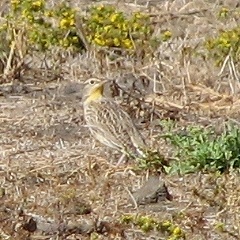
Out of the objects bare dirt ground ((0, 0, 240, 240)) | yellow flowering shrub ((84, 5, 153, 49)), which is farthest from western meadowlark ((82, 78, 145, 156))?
yellow flowering shrub ((84, 5, 153, 49))

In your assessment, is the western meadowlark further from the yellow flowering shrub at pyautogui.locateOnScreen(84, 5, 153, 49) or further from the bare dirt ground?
the yellow flowering shrub at pyautogui.locateOnScreen(84, 5, 153, 49)

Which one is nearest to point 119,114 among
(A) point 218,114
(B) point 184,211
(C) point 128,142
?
(C) point 128,142

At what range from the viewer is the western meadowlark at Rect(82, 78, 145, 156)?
8.92 meters

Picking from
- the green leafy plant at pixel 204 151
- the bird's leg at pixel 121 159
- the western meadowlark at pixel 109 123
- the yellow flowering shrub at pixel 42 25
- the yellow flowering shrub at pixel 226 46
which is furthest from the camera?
the yellow flowering shrub at pixel 42 25

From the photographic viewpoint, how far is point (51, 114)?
10148 mm

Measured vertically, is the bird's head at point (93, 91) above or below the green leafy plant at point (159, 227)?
below

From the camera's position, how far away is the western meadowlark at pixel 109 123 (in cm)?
892

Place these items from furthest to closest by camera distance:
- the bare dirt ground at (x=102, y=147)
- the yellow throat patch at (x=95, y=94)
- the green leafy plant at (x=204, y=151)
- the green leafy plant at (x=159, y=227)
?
Result: the yellow throat patch at (x=95, y=94), the green leafy plant at (x=204, y=151), the bare dirt ground at (x=102, y=147), the green leafy plant at (x=159, y=227)

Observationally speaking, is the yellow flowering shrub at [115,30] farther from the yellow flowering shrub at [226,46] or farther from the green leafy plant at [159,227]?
the green leafy plant at [159,227]

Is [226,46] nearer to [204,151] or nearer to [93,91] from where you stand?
[93,91]

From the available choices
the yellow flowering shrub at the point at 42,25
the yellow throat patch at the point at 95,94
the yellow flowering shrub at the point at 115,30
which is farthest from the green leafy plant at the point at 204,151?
the yellow flowering shrub at the point at 42,25

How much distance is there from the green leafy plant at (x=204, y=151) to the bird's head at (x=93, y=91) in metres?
1.26

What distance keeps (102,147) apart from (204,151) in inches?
44.9

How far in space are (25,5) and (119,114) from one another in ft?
7.18
